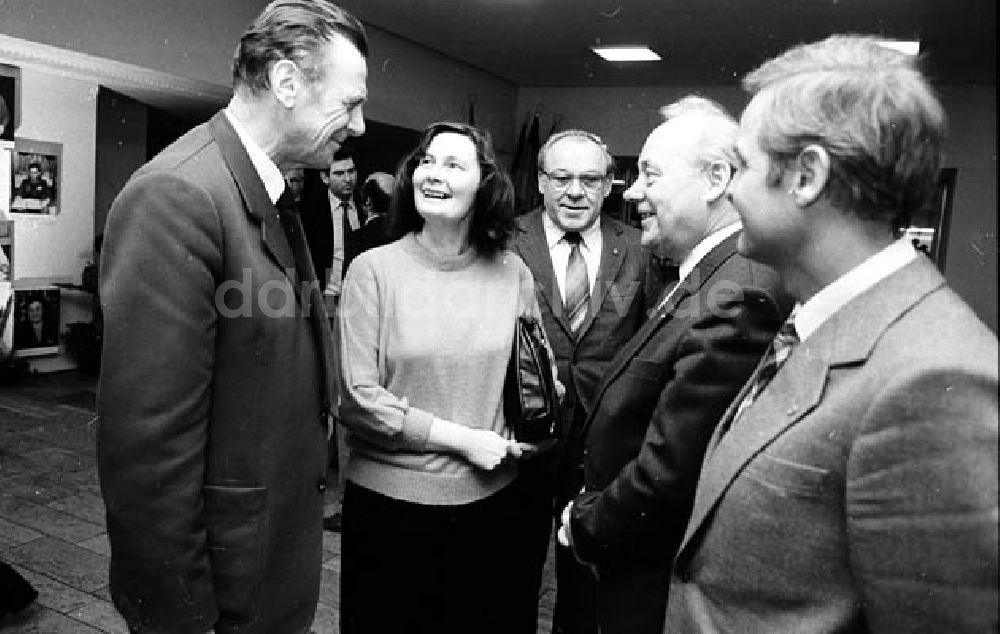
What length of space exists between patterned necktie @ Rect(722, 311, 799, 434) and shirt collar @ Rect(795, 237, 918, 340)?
49mm

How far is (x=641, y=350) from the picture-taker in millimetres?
1526

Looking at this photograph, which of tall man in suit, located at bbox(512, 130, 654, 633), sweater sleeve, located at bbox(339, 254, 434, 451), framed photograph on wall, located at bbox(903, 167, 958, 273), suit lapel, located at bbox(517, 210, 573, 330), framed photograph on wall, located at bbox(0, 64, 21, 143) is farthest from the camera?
framed photograph on wall, located at bbox(0, 64, 21, 143)

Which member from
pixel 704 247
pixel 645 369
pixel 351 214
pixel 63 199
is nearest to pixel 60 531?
pixel 351 214

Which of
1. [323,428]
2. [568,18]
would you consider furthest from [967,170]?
[568,18]

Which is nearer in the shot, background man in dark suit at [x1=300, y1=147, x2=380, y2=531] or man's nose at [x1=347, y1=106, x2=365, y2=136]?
man's nose at [x1=347, y1=106, x2=365, y2=136]

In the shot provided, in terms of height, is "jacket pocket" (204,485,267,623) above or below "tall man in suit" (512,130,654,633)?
below

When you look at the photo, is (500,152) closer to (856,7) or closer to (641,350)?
(856,7)

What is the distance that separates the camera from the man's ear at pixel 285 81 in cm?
136

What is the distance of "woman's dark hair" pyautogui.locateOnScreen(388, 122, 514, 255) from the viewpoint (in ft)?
6.88

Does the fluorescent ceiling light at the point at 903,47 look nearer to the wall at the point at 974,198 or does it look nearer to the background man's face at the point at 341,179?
the wall at the point at 974,198

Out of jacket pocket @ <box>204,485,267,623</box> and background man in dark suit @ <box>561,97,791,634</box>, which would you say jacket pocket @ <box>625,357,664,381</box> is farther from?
jacket pocket @ <box>204,485,267,623</box>

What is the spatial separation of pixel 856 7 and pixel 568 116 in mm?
4135

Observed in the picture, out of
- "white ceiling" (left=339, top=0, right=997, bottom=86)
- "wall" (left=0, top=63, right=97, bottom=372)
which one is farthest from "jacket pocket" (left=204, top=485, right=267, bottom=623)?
"wall" (left=0, top=63, right=97, bottom=372)

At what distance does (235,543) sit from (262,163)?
66 centimetres
